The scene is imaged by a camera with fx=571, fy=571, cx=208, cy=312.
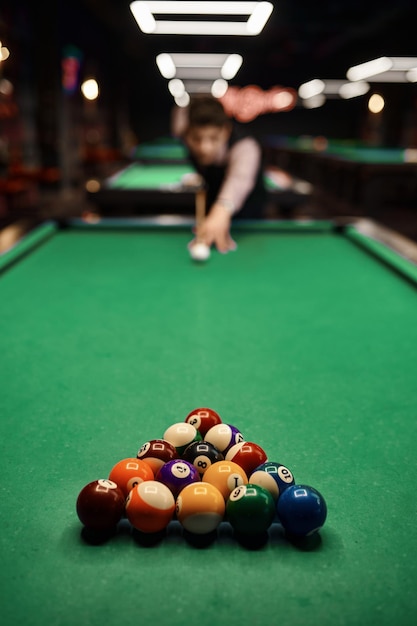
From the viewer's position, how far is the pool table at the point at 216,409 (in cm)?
73

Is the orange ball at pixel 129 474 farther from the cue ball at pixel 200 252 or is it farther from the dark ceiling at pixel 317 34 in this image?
the dark ceiling at pixel 317 34

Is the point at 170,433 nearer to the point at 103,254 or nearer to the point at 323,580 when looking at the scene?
the point at 323,580

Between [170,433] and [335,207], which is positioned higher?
[170,433]

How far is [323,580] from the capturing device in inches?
30.1

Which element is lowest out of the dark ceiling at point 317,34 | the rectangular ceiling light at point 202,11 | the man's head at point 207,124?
the man's head at point 207,124

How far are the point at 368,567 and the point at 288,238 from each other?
253cm

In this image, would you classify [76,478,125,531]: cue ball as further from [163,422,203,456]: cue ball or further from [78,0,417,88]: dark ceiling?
[78,0,417,88]: dark ceiling

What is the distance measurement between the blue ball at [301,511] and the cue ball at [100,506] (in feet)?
0.83

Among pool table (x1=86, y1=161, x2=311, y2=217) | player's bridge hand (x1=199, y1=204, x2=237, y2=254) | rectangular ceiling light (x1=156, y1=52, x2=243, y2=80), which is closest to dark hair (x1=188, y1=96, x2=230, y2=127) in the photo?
player's bridge hand (x1=199, y1=204, x2=237, y2=254)

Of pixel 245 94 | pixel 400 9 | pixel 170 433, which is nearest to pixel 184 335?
pixel 170 433

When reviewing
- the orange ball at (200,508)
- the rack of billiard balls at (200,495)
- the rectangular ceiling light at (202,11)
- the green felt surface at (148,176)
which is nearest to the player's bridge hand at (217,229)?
the rectangular ceiling light at (202,11)

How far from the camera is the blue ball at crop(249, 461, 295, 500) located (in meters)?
0.94

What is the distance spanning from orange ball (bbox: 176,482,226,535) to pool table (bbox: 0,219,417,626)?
0.03 m

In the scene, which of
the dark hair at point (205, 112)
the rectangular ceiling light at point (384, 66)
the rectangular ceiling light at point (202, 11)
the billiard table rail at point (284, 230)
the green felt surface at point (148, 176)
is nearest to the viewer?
the billiard table rail at point (284, 230)
